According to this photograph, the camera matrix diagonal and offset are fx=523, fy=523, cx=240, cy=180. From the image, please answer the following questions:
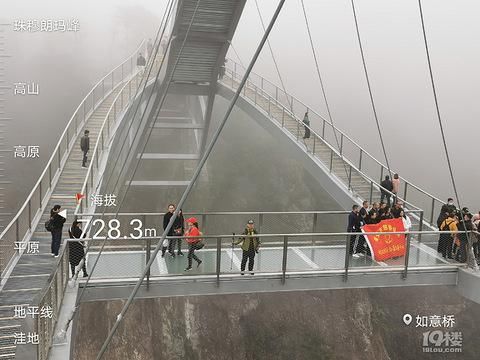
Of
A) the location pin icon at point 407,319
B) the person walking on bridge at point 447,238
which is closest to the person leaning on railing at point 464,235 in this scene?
the person walking on bridge at point 447,238

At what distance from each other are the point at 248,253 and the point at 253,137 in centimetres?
3956

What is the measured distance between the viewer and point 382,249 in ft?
35.2

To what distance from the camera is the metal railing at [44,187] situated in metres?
10.4

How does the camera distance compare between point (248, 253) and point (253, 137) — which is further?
point (253, 137)

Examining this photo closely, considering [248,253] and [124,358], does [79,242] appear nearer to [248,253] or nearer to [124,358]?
[248,253]

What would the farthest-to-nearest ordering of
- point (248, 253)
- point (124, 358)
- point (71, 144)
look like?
point (124, 358) → point (71, 144) → point (248, 253)

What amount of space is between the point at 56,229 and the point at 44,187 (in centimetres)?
500

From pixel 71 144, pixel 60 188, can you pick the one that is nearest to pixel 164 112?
pixel 71 144

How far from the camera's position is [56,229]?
9867 millimetres

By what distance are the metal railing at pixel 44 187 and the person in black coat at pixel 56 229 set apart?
0.67 metres

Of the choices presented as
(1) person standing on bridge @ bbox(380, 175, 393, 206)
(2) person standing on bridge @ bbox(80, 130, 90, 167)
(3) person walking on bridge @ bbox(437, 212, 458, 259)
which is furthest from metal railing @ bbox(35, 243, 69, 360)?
(1) person standing on bridge @ bbox(380, 175, 393, 206)

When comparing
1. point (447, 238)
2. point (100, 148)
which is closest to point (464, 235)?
point (447, 238)

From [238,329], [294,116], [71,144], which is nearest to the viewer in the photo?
[71,144]

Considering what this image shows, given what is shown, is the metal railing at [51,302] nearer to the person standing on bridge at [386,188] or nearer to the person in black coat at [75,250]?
the person in black coat at [75,250]
